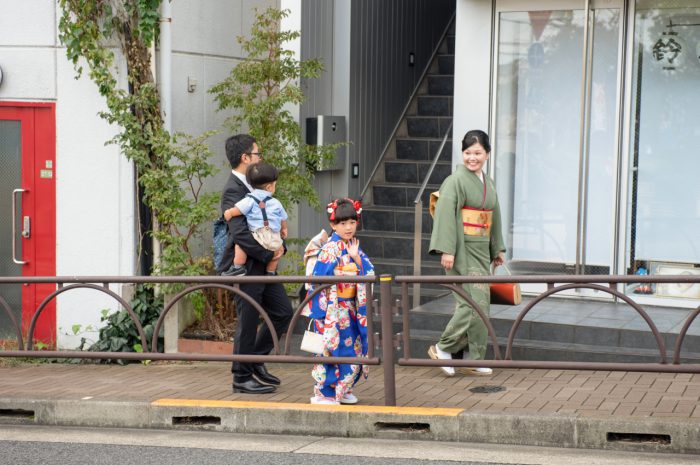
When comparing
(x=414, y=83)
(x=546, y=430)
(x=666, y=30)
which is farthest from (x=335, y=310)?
(x=414, y=83)

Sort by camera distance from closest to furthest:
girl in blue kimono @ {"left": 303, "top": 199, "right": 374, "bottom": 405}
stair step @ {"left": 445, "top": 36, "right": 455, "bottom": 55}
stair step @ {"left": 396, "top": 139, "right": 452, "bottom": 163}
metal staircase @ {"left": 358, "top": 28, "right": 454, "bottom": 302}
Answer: girl in blue kimono @ {"left": 303, "top": 199, "right": 374, "bottom": 405}
metal staircase @ {"left": 358, "top": 28, "right": 454, "bottom": 302}
stair step @ {"left": 396, "top": 139, "right": 452, "bottom": 163}
stair step @ {"left": 445, "top": 36, "right": 455, "bottom": 55}

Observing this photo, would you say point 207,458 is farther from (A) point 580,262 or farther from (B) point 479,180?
(A) point 580,262

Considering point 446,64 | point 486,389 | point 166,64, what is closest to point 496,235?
point 486,389

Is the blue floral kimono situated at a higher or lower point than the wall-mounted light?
lower

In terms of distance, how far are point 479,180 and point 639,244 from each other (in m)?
2.54

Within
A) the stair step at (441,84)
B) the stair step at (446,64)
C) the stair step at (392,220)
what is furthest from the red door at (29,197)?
the stair step at (446,64)

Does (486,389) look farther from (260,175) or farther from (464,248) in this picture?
(260,175)

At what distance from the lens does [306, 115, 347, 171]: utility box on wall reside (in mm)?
11102

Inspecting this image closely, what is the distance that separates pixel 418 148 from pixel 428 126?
399mm

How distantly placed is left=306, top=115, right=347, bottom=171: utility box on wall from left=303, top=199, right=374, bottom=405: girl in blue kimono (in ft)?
11.5

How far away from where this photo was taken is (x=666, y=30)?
1005 centimetres

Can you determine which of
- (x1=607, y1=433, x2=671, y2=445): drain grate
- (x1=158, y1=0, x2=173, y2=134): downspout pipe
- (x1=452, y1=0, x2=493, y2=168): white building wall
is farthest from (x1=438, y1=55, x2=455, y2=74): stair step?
(x1=607, y1=433, x2=671, y2=445): drain grate

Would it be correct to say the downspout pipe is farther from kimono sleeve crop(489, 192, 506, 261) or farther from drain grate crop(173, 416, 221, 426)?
drain grate crop(173, 416, 221, 426)

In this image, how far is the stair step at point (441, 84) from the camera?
13867 mm
